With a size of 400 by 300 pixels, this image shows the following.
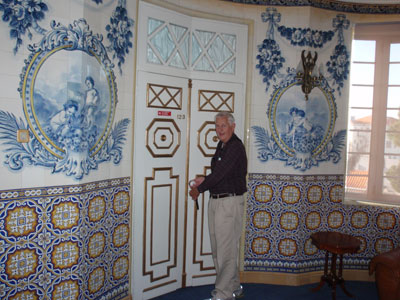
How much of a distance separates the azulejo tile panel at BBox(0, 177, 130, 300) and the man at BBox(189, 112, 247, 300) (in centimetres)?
90

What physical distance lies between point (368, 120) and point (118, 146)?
317cm

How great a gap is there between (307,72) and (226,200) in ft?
6.11

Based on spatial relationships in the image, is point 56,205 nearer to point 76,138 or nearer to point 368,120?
point 76,138

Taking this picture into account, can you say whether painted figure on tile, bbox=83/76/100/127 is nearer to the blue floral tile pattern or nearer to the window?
the blue floral tile pattern

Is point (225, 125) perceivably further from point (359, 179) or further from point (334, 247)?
point (359, 179)

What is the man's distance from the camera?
3205 mm

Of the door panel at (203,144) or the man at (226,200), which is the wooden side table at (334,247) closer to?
the man at (226,200)

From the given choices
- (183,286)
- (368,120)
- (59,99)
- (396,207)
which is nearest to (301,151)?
(368,120)

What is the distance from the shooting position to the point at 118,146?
3.20 meters

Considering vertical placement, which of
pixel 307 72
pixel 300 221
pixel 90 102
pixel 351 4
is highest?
pixel 351 4

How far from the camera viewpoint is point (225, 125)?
10.9ft

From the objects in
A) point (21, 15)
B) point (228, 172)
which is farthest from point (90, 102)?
point (228, 172)

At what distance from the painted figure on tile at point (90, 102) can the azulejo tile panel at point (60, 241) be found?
0.54 metres

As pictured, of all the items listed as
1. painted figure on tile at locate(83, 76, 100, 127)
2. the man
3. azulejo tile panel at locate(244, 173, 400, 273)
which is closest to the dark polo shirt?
the man
